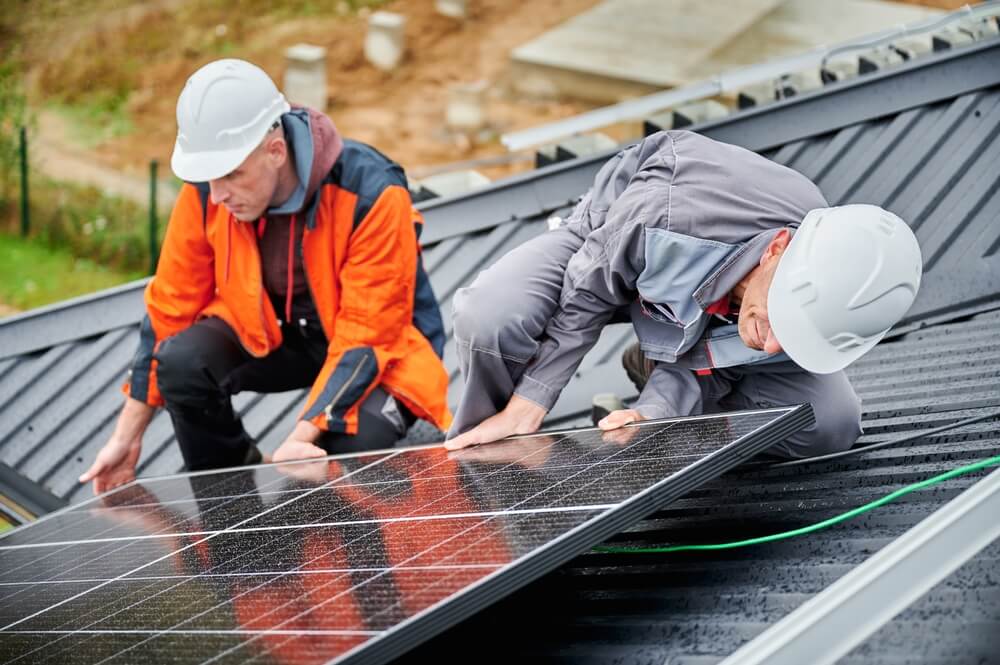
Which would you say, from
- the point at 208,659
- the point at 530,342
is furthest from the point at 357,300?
the point at 208,659

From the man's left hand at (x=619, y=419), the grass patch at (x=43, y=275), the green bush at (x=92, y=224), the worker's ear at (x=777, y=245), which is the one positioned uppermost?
the worker's ear at (x=777, y=245)

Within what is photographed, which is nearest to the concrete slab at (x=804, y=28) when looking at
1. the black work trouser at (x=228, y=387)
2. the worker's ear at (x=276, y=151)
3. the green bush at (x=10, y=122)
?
the green bush at (x=10, y=122)

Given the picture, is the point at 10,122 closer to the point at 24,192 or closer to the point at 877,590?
the point at 24,192

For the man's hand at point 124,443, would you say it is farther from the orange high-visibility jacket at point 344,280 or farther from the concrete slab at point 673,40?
the concrete slab at point 673,40

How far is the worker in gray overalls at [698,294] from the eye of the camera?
359 centimetres

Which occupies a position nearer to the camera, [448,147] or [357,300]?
[357,300]

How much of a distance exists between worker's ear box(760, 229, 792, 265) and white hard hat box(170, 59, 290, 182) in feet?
7.37

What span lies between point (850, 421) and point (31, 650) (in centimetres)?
265

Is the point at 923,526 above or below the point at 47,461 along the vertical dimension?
above

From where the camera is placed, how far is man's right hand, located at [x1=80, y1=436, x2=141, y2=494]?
18.6 ft

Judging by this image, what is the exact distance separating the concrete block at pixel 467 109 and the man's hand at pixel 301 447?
14727 mm

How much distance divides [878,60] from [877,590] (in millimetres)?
6463

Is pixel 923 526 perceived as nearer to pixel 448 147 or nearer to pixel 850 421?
pixel 850 421

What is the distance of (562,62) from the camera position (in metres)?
19.8
